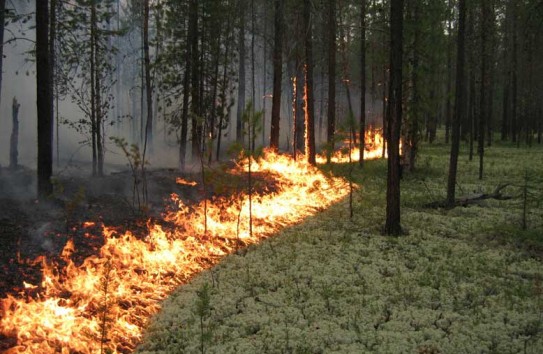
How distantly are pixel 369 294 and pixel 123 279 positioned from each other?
14.0 feet

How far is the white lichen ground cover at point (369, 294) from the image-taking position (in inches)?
231

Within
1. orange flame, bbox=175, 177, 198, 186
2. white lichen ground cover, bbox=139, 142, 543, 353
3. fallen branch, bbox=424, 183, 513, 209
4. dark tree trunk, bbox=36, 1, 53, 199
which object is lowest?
white lichen ground cover, bbox=139, 142, 543, 353

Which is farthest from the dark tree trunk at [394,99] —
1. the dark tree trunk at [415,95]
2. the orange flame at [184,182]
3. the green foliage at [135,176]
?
the dark tree trunk at [415,95]

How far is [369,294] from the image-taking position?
7.47 meters

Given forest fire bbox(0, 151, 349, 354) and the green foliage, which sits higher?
the green foliage

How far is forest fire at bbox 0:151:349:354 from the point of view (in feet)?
18.6

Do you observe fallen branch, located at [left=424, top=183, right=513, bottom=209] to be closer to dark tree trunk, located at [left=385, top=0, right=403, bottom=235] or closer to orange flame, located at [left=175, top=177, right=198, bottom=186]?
dark tree trunk, located at [left=385, top=0, right=403, bottom=235]

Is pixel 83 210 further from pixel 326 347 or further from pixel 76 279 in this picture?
pixel 326 347

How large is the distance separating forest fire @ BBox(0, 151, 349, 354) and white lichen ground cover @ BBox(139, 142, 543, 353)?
0.46 m

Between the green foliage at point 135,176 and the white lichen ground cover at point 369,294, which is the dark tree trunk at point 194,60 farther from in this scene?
the white lichen ground cover at point 369,294

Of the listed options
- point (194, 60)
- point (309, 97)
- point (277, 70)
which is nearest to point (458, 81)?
point (309, 97)

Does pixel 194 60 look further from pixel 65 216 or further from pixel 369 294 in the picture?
pixel 369 294

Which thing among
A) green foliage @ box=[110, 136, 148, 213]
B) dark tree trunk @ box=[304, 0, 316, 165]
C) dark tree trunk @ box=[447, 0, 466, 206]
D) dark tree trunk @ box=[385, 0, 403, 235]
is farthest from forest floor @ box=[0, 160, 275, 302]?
dark tree trunk @ box=[304, 0, 316, 165]

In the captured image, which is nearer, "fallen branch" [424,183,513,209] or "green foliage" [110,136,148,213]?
"green foliage" [110,136,148,213]
